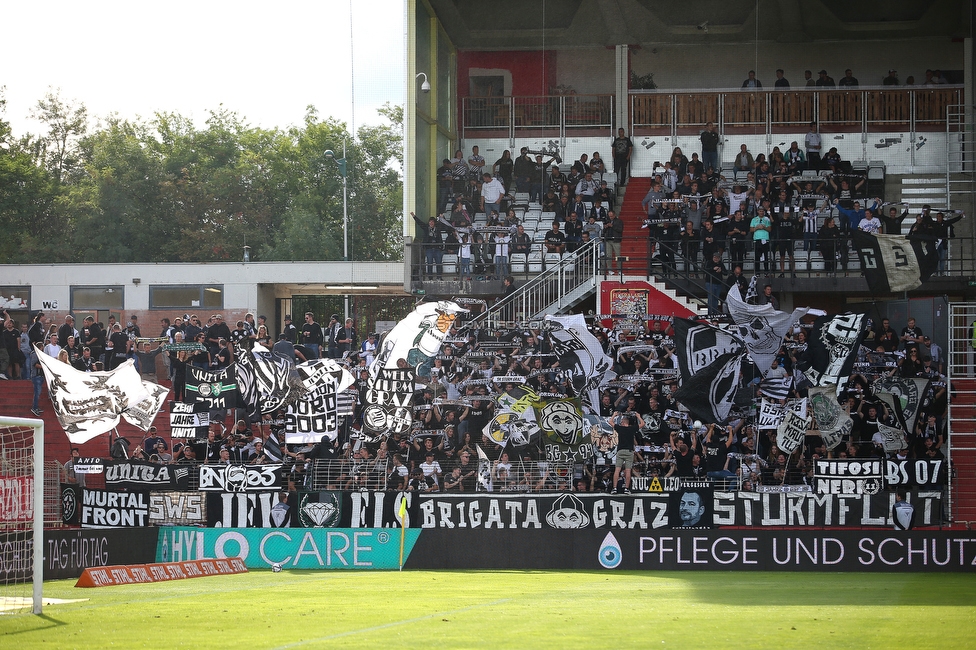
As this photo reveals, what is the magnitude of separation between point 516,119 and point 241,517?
19.7m

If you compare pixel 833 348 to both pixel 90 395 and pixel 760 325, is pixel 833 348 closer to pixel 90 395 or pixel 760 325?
pixel 760 325

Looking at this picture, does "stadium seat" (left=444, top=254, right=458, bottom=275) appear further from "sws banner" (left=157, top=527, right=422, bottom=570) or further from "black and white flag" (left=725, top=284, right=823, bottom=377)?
"sws banner" (left=157, top=527, right=422, bottom=570)

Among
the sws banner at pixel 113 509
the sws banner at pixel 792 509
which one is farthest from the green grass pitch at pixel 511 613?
the sws banner at pixel 113 509

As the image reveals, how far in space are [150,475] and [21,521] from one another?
2973 millimetres

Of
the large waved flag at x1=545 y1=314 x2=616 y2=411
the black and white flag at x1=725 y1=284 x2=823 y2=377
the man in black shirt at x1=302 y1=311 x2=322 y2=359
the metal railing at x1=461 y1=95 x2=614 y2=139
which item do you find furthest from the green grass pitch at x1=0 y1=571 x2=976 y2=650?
the metal railing at x1=461 y1=95 x2=614 y2=139

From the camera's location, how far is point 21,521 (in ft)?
66.1

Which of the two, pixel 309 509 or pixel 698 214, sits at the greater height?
pixel 698 214

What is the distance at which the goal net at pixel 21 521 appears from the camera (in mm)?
12805

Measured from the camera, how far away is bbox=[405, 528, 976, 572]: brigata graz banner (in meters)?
19.2

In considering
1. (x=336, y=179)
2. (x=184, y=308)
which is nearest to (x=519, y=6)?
(x=184, y=308)

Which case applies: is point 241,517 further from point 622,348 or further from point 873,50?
point 873,50

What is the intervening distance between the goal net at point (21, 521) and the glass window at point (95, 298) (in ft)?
38.5

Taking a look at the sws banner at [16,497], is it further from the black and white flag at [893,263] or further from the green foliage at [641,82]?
the green foliage at [641,82]

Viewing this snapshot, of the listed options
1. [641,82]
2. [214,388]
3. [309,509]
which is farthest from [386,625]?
[641,82]
